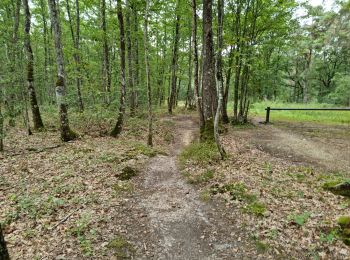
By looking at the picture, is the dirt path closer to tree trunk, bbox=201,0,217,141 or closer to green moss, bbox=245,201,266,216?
tree trunk, bbox=201,0,217,141

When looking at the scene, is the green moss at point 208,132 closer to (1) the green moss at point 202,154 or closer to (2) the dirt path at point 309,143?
(1) the green moss at point 202,154

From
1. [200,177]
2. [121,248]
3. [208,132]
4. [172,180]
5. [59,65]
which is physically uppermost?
[59,65]

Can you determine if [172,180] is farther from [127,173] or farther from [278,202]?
[278,202]

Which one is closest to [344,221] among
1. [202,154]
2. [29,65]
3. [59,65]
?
[202,154]

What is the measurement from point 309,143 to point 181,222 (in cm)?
874

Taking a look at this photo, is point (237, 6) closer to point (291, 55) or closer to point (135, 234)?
point (135, 234)

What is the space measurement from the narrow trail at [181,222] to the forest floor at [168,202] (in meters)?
0.02

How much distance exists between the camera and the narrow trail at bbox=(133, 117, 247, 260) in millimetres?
Answer: 4051

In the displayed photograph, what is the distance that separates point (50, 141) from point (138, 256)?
8.27 meters

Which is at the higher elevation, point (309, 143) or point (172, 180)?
point (309, 143)

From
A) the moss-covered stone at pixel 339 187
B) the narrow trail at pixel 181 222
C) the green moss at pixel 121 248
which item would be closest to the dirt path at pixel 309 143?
the moss-covered stone at pixel 339 187

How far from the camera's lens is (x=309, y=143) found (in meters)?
10.8

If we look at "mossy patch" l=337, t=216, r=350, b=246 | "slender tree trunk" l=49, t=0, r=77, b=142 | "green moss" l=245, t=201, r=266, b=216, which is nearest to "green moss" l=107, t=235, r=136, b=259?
"green moss" l=245, t=201, r=266, b=216

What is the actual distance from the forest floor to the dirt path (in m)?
0.10
